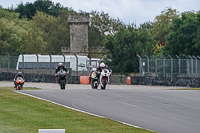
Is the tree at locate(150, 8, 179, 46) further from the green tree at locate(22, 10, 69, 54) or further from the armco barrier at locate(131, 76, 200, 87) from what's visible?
the armco barrier at locate(131, 76, 200, 87)

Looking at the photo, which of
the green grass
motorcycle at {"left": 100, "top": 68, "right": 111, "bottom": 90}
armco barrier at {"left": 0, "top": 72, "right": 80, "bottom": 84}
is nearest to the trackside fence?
armco barrier at {"left": 0, "top": 72, "right": 80, "bottom": 84}

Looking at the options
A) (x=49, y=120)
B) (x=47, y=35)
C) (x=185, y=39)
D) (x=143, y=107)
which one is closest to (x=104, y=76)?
(x=143, y=107)

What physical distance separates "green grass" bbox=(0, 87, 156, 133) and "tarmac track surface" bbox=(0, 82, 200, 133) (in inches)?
31.0

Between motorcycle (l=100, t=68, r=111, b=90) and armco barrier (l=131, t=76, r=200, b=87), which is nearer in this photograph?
motorcycle (l=100, t=68, r=111, b=90)

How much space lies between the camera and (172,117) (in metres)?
15.5

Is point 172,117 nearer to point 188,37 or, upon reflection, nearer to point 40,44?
point 188,37

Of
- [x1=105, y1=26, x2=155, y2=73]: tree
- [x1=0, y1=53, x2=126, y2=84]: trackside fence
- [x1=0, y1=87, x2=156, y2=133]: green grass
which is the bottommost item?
[x1=0, y1=87, x2=156, y2=133]: green grass

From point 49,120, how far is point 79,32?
299ft

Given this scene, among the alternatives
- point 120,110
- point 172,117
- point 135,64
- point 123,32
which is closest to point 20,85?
point 120,110

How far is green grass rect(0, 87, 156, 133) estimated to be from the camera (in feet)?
39.6

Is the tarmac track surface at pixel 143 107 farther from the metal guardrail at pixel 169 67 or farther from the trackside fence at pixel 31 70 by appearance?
the trackside fence at pixel 31 70

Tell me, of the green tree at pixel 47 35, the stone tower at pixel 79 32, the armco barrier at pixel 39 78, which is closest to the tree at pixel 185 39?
the armco barrier at pixel 39 78

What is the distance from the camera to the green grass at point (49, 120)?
475 inches

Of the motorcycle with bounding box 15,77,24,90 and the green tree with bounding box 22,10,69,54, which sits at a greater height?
the green tree with bounding box 22,10,69,54
